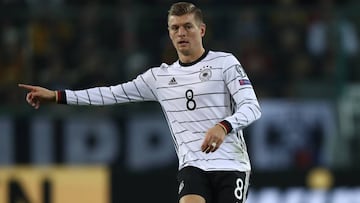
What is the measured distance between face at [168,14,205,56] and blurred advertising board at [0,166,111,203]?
18.4 ft

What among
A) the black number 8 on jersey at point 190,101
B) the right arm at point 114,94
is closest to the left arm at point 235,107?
the black number 8 on jersey at point 190,101

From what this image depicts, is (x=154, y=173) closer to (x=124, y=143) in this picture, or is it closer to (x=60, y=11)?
(x=124, y=143)

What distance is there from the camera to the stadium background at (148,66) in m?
15.8

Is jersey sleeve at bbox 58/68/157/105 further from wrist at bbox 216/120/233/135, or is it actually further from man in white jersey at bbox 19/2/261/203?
wrist at bbox 216/120/233/135

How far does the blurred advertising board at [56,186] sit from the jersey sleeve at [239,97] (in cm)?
561

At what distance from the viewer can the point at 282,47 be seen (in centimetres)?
1609

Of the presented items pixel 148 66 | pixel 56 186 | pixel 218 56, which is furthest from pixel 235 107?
pixel 148 66

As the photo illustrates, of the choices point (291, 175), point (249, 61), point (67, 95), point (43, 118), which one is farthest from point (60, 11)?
point (67, 95)

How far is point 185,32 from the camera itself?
9.19 metres

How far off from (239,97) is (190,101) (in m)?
0.43

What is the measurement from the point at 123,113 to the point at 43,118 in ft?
3.39

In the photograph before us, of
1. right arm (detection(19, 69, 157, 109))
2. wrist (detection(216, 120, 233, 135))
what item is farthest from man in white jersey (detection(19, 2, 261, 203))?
wrist (detection(216, 120, 233, 135))

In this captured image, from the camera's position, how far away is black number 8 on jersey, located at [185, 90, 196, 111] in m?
9.23

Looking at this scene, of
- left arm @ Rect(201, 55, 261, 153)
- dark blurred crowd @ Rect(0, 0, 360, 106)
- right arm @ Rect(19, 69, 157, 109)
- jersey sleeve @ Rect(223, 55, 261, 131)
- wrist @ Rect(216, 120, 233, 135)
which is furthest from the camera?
dark blurred crowd @ Rect(0, 0, 360, 106)
